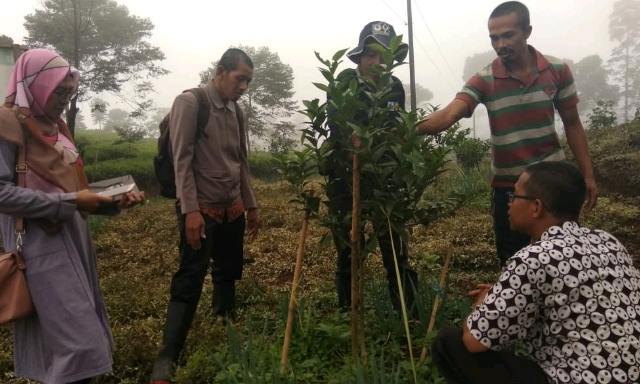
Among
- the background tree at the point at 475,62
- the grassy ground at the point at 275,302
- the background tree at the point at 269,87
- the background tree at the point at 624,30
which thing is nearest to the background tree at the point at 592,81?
the background tree at the point at 624,30

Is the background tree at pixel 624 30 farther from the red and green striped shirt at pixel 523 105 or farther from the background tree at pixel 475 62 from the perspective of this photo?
the red and green striped shirt at pixel 523 105

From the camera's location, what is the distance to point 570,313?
5.16ft

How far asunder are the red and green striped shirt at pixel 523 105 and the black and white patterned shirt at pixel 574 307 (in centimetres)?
97

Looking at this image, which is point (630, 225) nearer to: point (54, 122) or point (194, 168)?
point (194, 168)

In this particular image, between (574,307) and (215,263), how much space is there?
7.44 ft

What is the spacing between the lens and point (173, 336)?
106 inches

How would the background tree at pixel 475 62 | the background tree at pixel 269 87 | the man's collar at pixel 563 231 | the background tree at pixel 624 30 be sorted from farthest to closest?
the background tree at pixel 475 62 → the background tree at pixel 624 30 → the background tree at pixel 269 87 → the man's collar at pixel 563 231

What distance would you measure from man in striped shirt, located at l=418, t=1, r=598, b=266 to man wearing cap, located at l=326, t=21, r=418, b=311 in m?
0.38

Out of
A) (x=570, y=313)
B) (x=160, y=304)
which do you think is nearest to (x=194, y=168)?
(x=160, y=304)

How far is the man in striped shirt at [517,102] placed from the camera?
7.99 ft

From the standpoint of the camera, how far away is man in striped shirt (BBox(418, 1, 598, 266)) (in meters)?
2.44

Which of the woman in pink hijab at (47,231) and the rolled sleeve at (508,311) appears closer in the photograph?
the rolled sleeve at (508,311)

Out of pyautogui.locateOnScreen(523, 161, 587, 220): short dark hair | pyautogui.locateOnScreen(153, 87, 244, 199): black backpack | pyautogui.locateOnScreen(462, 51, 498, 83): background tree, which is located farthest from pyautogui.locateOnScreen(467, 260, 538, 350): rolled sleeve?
pyautogui.locateOnScreen(462, 51, 498, 83): background tree

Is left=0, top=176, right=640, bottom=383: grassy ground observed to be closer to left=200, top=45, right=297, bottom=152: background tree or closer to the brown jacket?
the brown jacket
